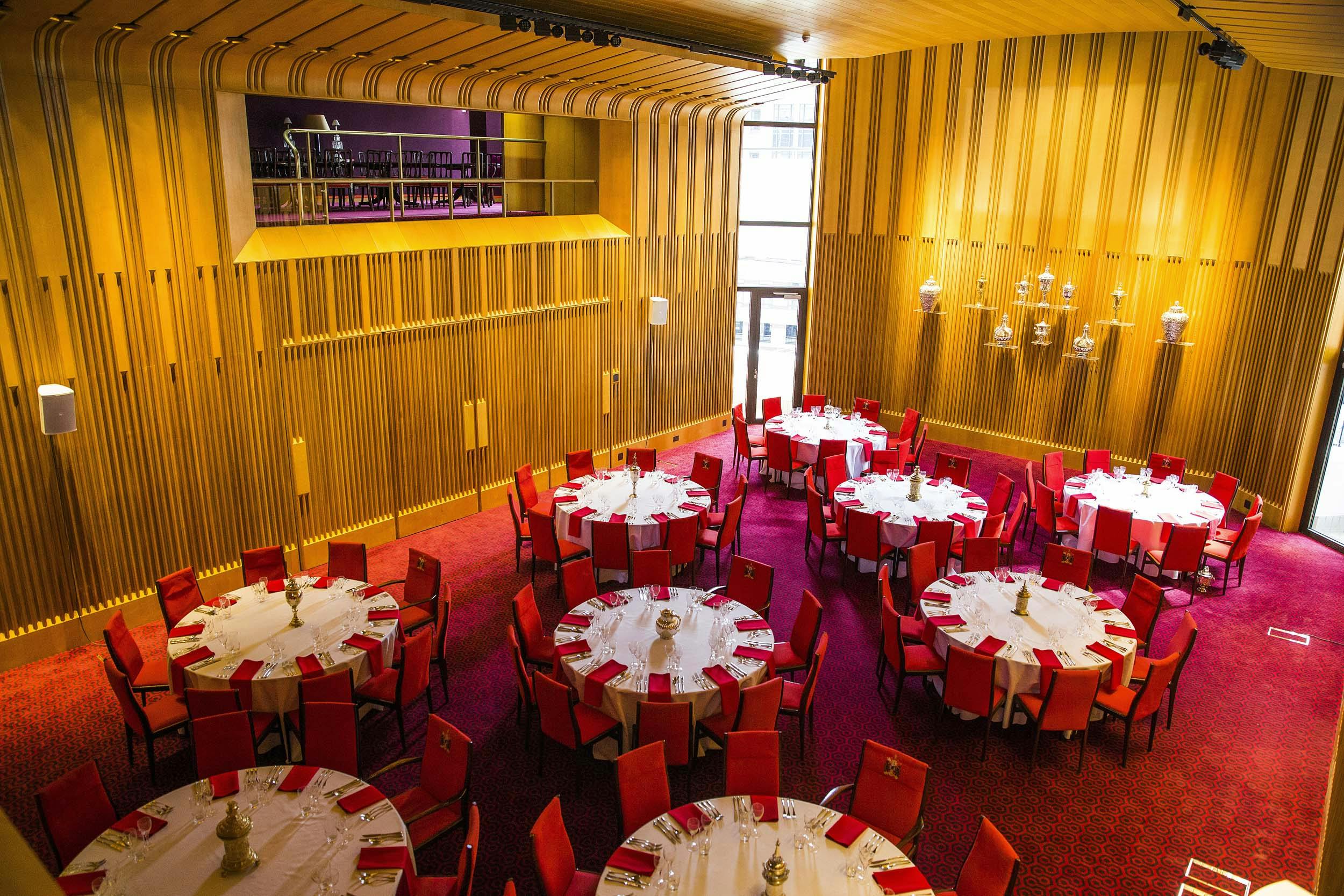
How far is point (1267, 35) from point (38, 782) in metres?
10.9

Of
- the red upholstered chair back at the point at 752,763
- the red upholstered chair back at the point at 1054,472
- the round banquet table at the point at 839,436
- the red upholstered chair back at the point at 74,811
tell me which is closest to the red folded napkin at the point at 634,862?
the red upholstered chair back at the point at 752,763

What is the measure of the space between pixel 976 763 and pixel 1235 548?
16.0 ft

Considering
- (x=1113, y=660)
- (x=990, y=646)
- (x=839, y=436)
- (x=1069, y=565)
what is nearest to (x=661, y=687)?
(x=990, y=646)

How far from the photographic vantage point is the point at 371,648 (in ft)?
23.4

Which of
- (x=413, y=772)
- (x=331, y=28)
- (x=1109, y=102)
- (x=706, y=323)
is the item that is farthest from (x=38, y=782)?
(x=1109, y=102)

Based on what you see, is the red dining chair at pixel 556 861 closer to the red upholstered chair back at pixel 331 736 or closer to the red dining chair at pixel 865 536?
the red upholstered chair back at pixel 331 736

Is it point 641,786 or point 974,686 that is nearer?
Result: point 641,786

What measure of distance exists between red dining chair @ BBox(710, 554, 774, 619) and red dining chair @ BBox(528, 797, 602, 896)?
10.8 ft

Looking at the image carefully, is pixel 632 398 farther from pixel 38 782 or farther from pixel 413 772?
pixel 38 782

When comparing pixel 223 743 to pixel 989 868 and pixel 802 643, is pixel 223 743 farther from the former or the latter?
pixel 989 868

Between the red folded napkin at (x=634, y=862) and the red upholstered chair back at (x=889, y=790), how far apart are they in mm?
1457

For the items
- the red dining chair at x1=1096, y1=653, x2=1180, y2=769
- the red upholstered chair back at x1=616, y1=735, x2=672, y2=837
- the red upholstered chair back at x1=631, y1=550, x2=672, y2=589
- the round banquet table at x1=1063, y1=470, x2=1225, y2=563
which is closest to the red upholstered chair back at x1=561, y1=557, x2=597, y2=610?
the red upholstered chair back at x1=631, y1=550, x2=672, y2=589

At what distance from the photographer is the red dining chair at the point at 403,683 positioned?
22.9 ft

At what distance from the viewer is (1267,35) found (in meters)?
7.16
